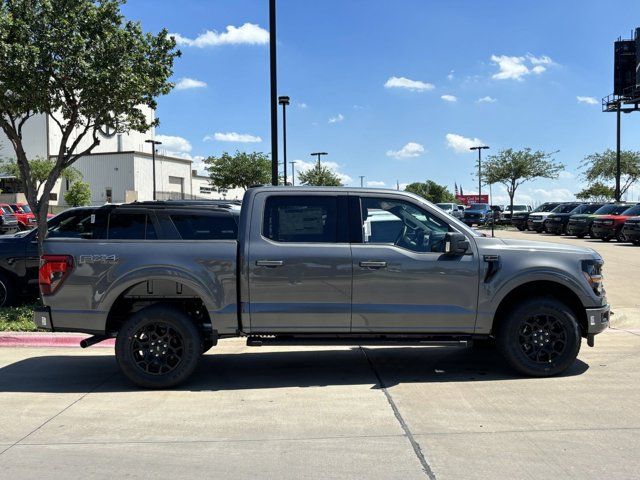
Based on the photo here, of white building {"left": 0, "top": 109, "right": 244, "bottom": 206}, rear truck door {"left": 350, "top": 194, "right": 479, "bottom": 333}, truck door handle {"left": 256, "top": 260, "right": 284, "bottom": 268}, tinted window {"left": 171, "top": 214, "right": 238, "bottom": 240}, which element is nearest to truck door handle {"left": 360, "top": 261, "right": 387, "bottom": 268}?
rear truck door {"left": 350, "top": 194, "right": 479, "bottom": 333}

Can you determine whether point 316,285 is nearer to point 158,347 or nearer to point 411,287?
point 411,287

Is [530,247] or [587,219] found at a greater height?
[587,219]

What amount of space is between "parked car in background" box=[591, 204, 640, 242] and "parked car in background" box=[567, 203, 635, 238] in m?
0.42

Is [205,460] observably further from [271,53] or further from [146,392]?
[271,53]

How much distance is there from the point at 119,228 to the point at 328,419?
426 centimetres

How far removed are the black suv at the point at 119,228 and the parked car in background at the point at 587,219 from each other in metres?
23.7

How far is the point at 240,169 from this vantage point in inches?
1921

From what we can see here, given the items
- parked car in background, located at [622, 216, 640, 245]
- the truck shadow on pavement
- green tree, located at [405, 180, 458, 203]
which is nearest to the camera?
the truck shadow on pavement

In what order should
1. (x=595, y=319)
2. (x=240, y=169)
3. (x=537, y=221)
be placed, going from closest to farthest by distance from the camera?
(x=595, y=319), (x=537, y=221), (x=240, y=169)

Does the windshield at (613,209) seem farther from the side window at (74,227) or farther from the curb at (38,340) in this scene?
the curb at (38,340)

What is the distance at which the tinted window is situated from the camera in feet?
23.8

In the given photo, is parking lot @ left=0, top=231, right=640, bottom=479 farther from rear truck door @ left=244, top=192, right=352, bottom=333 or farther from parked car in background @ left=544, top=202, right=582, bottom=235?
parked car in background @ left=544, top=202, right=582, bottom=235

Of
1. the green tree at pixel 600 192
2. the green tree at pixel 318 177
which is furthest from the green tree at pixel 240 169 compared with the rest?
the green tree at pixel 600 192

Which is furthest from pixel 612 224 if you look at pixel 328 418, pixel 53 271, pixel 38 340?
pixel 53 271
